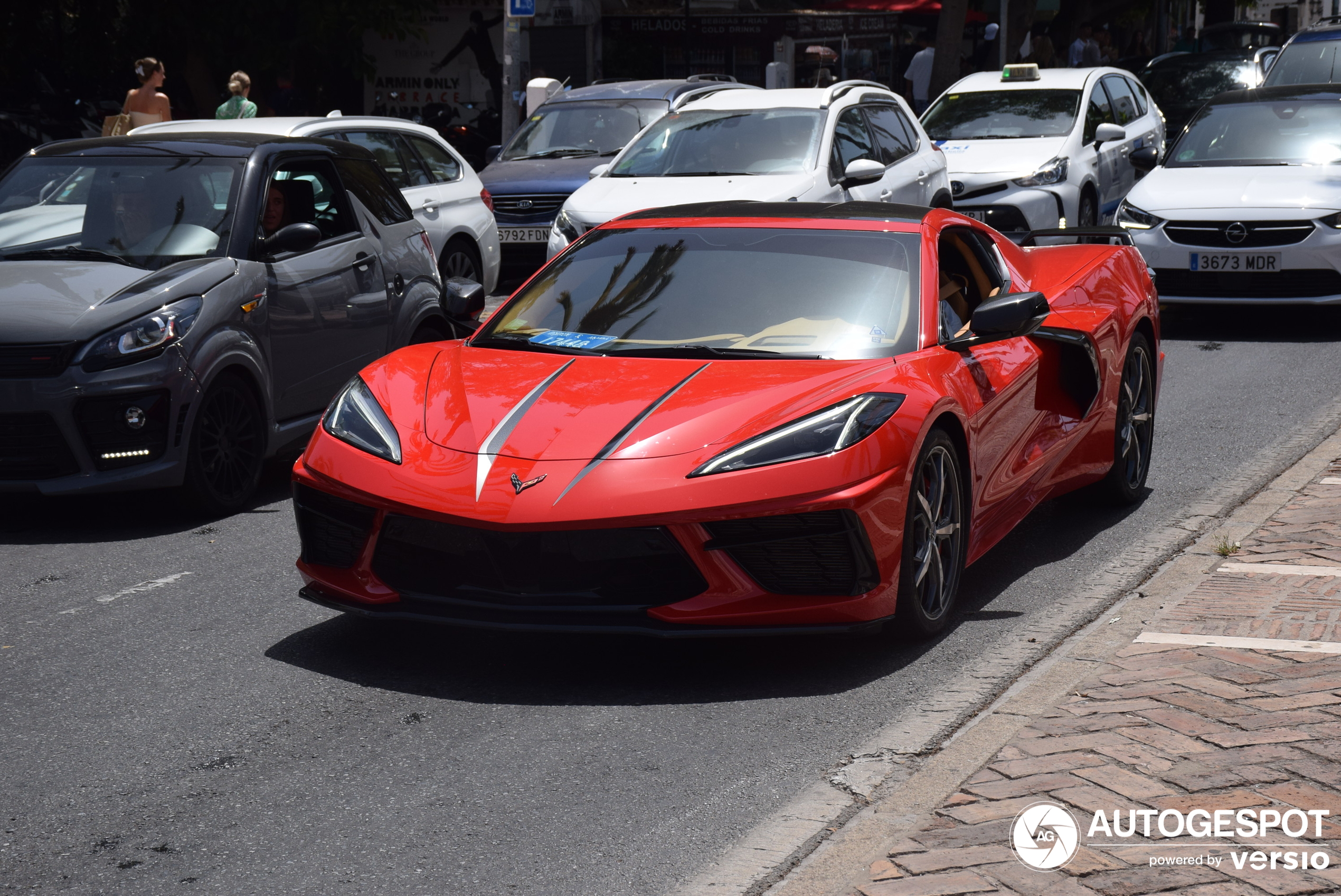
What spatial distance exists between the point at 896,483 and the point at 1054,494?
1.85 metres

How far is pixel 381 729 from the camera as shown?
14.8 feet

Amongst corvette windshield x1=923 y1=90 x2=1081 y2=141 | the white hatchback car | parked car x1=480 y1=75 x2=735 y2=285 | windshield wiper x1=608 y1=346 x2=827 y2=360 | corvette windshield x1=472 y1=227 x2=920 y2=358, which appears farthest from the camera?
corvette windshield x1=923 y1=90 x2=1081 y2=141

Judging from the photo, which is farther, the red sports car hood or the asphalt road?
the red sports car hood

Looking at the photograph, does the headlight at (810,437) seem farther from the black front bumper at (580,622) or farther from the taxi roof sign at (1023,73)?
the taxi roof sign at (1023,73)

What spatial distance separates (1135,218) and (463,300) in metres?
7.26

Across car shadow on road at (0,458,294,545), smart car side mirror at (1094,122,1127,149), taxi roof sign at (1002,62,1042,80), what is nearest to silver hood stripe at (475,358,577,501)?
car shadow on road at (0,458,294,545)

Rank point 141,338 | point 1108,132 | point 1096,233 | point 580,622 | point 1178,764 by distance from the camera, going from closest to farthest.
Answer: point 1178,764, point 580,622, point 141,338, point 1096,233, point 1108,132

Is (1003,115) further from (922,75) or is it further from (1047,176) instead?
(922,75)

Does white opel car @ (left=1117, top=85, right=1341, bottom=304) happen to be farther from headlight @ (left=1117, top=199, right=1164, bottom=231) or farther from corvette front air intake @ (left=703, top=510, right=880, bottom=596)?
corvette front air intake @ (left=703, top=510, right=880, bottom=596)

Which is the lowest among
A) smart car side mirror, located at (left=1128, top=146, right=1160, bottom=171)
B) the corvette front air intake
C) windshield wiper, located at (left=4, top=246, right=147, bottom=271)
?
the corvette front air intake

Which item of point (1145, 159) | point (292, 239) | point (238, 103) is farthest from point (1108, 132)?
point (292, 239)

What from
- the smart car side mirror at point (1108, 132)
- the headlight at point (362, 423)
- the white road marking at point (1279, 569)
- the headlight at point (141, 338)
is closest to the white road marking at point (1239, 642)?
the white road marking at point (1279, 569)

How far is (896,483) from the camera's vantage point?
191 inches

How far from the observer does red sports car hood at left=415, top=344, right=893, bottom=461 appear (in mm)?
4797
